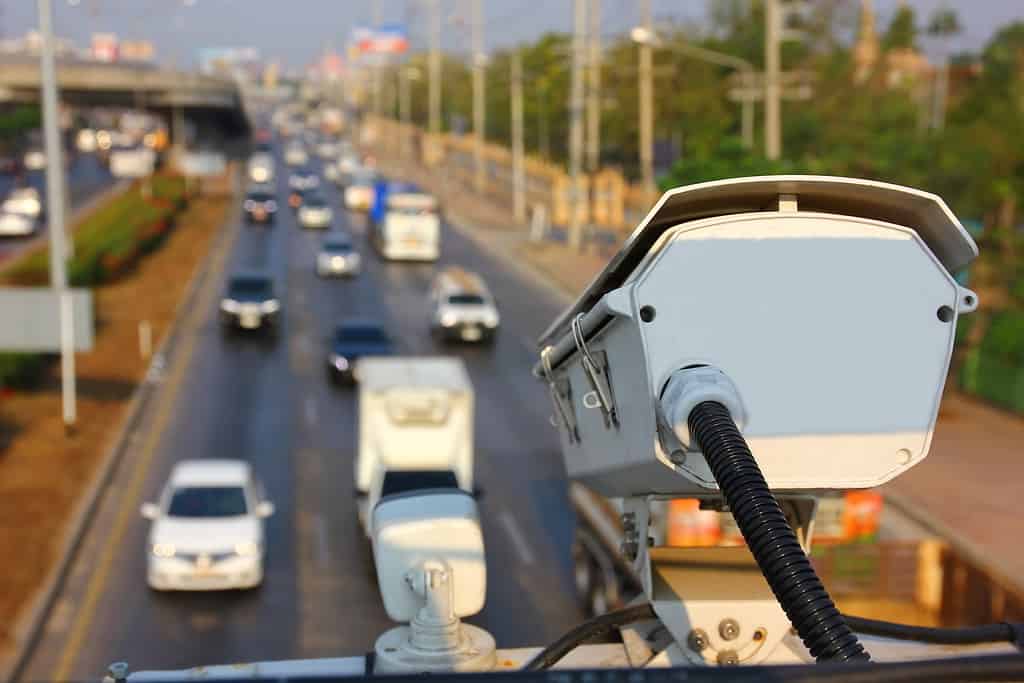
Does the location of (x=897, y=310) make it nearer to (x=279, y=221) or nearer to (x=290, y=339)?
(x=290, y=339)

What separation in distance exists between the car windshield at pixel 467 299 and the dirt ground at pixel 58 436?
8.50 m

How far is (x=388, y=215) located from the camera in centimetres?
5984

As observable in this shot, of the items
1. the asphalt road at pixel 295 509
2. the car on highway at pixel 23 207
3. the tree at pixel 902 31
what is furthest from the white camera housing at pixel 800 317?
the tree at pixel 902 31

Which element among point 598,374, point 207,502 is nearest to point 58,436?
point 207,502

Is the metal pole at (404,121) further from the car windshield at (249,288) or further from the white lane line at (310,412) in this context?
the white lane line at (310,412)

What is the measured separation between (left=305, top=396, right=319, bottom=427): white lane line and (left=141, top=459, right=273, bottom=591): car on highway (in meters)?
9.37

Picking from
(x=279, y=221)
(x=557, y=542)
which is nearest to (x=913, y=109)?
(x=279, y=221)

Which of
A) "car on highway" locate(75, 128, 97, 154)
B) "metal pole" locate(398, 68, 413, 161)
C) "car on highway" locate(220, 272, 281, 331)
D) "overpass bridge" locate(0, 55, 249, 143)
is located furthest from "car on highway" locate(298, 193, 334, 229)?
"car on highway" locate(75, 128, 97, 154)

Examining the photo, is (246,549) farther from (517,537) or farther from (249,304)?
(249,304)

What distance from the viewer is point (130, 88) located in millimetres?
94875

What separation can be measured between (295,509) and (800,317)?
1929 cm

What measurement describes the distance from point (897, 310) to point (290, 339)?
1447 inches

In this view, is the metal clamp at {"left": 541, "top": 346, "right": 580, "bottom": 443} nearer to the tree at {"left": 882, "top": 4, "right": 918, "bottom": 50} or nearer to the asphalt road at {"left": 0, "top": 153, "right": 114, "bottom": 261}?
the asphalt road at {"left": 0, "top": 153, "right": 114, "bottom": 261}

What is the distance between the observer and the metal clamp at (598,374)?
5.58 meters
